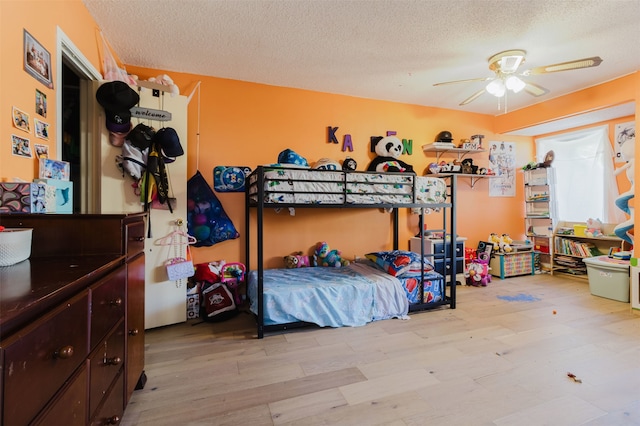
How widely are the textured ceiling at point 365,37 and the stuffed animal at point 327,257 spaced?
195 cm

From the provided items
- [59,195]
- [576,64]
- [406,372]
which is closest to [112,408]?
[59,195]

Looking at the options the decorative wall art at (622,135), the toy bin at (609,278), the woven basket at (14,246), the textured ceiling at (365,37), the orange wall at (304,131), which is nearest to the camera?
the woven basket at (14,246)

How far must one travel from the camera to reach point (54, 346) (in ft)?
2.47

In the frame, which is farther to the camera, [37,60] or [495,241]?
[495,241]

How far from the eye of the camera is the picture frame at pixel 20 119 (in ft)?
4.64

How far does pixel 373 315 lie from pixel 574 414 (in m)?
1.54

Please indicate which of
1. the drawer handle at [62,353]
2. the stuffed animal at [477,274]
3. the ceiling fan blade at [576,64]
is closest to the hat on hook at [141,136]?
the drawer handle at [62,353]

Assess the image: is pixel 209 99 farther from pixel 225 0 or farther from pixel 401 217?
pixel 401 217

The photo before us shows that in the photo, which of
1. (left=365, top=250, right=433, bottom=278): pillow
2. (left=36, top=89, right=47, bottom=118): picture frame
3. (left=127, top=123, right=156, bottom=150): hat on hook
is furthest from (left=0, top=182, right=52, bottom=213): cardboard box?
(left=365, top=250, right=433, bottom=278): pillow

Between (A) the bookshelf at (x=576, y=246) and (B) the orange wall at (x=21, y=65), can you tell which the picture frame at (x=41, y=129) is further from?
(A) the bookshelf at (x=576, y=246)

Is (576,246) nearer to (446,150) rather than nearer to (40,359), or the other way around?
(446,150)

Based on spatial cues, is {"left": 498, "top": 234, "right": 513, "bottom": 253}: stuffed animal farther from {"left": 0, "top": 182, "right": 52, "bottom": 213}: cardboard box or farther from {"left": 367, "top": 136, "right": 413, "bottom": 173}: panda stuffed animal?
{"left": 0, "top": 182, "right": 52, "bottom": 213}: cardboard box

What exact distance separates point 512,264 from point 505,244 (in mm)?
323

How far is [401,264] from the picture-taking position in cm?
308
